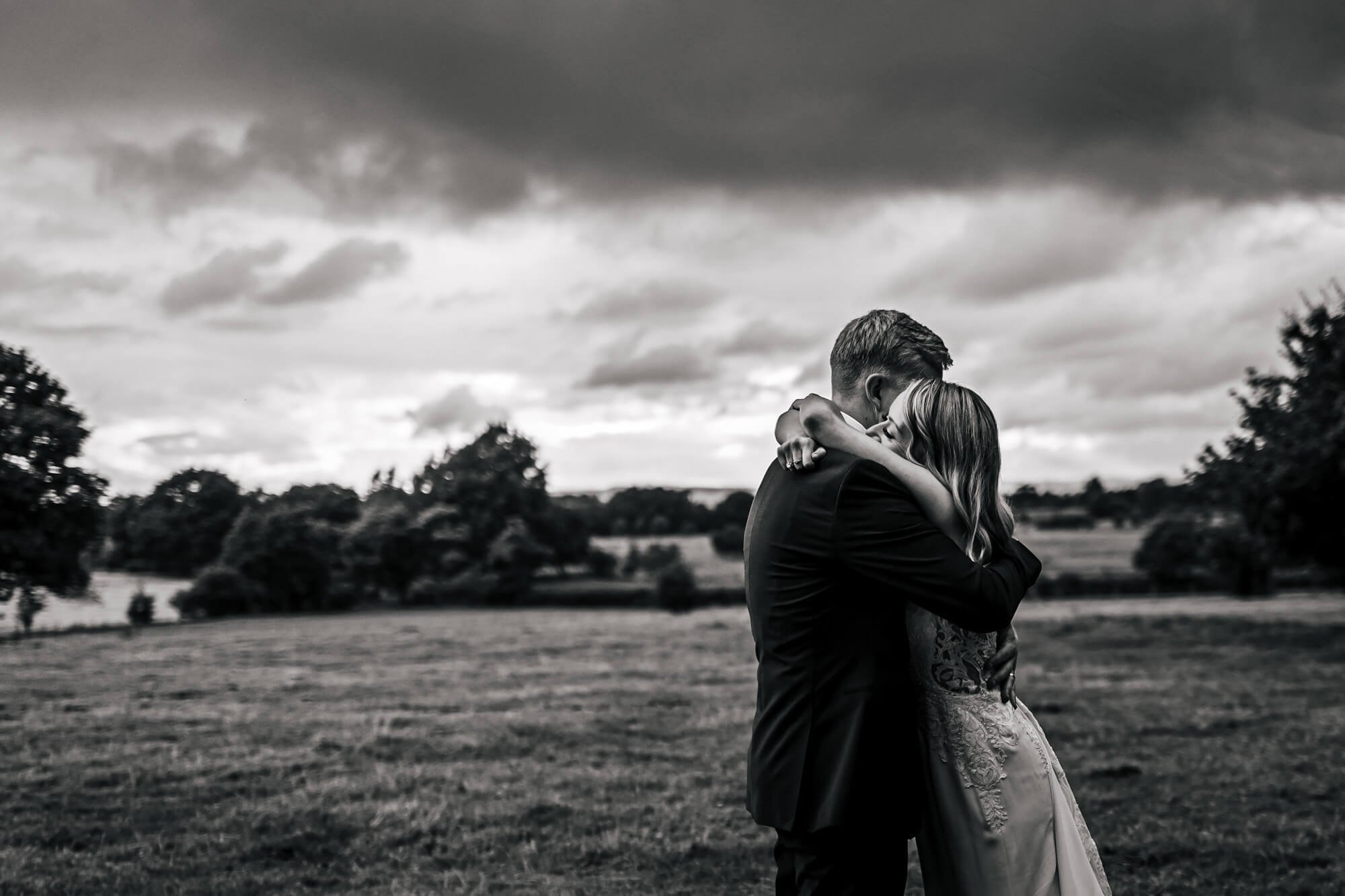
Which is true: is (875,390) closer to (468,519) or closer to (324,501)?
(324,501)

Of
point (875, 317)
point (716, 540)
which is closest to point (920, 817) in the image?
point (875, 317)

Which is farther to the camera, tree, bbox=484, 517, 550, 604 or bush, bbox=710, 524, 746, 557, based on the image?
tree, bbox=484, 517, 550, 604

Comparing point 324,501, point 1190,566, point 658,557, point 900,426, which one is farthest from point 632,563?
point 900,426

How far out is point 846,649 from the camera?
9.57 feet

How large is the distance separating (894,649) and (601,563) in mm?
51496

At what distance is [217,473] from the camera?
3666 cm

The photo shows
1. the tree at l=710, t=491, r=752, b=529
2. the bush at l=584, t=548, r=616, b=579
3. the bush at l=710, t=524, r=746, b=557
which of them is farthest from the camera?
the bush at l=584, t=548, r=616, b=579

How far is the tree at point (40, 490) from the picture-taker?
11672mm

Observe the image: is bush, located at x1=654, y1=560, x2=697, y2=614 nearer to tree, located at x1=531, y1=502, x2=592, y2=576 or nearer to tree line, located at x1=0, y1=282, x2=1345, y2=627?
tree line, located at x1=0, y1=282, x2=1345, y2=627

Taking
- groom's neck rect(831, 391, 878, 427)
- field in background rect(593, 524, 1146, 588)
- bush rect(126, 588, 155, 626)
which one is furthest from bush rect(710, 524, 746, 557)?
groom's neck rect(831, 391, 878, 427)

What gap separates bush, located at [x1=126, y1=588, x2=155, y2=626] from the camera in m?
29.7

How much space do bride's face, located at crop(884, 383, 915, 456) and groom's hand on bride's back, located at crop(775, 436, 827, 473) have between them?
0.26 metres

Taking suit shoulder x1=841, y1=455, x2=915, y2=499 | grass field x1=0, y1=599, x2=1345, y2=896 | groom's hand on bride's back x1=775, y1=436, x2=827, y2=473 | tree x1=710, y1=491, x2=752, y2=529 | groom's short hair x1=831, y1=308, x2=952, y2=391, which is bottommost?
grass field x1=0, y1=599, x2=1345, y2=896

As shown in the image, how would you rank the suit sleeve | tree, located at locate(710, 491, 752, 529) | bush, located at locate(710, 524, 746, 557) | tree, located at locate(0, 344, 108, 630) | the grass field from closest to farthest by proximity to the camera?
the suit sleeve < the grass field < tree, located at locate(0, 344, 108, 630) < bush, located at locate(710, 524, 746, 557) < tree, located at locate(710, 491, 752, 529)
